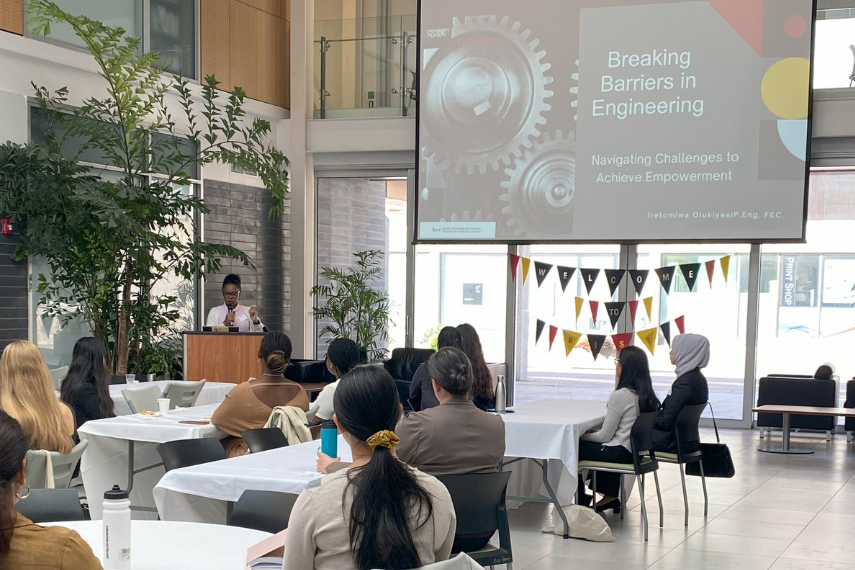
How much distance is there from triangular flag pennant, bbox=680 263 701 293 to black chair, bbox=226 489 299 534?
7525 mm

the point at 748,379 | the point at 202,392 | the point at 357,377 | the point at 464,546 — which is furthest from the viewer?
the point at 748,379

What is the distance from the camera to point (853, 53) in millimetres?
9320

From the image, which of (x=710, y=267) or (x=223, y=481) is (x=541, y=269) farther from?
(x=223, y=481)

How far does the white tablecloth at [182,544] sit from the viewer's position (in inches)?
97.8

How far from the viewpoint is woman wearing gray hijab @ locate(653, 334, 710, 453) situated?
19.0 ft

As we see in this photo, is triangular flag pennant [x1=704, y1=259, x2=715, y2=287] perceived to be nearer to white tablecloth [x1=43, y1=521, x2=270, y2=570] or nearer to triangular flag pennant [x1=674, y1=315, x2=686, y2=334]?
triangular flag pennant [x1=674, y1=315, x2=686, y2=334]

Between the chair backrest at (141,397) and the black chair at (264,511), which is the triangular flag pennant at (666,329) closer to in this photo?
the chair backrest at (141,397)

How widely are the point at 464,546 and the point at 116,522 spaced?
1553 mm

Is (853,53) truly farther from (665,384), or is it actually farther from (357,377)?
(357,377)

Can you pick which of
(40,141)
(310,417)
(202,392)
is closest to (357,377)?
(310,417)

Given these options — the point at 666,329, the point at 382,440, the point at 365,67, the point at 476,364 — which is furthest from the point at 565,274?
the point at 382,440

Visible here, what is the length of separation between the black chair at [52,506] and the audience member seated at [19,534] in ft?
3.90

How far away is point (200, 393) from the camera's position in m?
7.31

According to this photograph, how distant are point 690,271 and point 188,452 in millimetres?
7166
